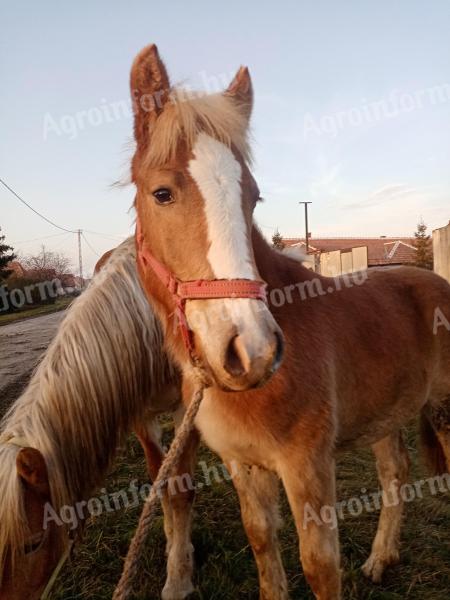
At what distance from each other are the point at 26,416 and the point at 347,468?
129 inches

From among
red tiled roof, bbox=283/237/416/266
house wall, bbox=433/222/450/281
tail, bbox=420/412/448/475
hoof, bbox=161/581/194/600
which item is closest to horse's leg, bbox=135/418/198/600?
hoof, bbox=161/581/194/600

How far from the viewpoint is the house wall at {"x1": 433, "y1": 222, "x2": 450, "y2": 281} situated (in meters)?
5.97

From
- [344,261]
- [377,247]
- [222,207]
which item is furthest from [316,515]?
[377,247]

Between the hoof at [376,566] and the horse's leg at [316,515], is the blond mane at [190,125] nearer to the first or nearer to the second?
the horse's leg at [316,515]

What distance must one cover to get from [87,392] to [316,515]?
133 centimetres

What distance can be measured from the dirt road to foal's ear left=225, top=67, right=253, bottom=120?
9.85 feet

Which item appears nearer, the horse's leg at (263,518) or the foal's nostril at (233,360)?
the foal's nostril at (233,360)

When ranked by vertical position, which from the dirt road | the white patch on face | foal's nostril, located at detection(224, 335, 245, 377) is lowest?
the dirt road

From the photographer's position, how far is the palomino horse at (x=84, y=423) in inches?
76.0

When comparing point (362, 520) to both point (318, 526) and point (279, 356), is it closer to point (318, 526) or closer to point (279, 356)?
point (318, 526)

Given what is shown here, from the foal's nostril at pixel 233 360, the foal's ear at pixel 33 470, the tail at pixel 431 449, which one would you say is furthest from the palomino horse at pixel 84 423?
the tail at pixel 431 449

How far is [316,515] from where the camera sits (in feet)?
6.30

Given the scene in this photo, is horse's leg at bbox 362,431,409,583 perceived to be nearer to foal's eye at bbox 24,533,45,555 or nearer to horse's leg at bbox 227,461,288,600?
horse's leg at bbox 227,461,288,600

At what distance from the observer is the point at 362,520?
3561 millimetres
